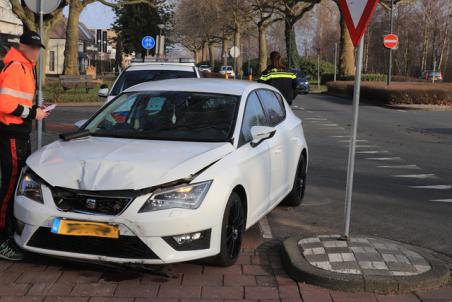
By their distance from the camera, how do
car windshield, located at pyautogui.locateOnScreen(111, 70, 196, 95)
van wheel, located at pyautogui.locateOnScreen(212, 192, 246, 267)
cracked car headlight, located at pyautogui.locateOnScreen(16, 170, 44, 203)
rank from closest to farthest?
cracked car headlight, located at pyautogui.locateOnScreen(16, 170, 44, 203) → van wheel, located at pyautogui.locateOnScreen(212, 192, 246, 267) → car windshield, located at pyautogui.locateOnScreen(111, 70, 196, 95)

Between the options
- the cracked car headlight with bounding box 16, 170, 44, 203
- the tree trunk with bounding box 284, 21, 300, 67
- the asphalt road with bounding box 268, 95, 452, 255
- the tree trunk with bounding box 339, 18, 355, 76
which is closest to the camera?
the cracked car headlight with bounding box 16, 170, 44, 203

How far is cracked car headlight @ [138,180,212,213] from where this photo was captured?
4125 mm

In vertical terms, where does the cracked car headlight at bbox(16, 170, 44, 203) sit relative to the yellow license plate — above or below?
above

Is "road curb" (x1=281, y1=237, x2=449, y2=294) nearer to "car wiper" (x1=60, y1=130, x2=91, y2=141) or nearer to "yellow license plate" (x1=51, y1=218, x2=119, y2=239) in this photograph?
"yellow license plate" (x1=51, y1=218, x2=119, y2=239)

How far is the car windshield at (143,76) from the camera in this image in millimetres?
10672

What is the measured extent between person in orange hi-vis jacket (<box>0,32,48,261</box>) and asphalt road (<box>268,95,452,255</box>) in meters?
2.56

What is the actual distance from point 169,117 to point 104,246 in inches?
64.0

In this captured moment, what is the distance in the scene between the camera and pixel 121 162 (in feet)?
14.3

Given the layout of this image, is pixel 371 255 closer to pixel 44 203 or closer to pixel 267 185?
pixel 267 185

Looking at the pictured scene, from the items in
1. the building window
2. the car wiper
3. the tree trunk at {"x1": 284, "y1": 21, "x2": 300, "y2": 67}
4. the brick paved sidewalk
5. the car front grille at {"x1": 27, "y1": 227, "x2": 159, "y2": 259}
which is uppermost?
the tree trunk at {"x1": 284, "y1": 21, "x2": 300, "y2": 67}

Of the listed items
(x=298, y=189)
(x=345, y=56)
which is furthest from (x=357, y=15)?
(x=345, y=56)

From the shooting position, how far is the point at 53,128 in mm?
13883

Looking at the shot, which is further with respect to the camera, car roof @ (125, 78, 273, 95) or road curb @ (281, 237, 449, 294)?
car roof @ (125, 78, 273, 95)

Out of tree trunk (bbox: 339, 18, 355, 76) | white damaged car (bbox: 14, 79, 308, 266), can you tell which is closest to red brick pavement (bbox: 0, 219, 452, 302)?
white damaged car (bbox: 14, 79, 308, 266)
